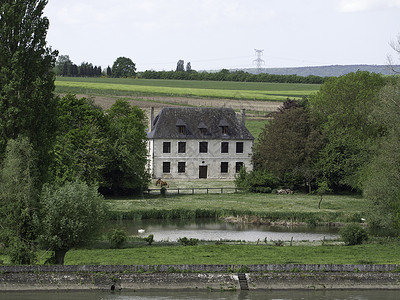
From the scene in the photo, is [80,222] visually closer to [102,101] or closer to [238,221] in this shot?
[238,221]

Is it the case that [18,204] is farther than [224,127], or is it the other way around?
[224,127]

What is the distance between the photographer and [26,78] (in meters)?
31.5

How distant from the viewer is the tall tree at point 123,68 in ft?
564

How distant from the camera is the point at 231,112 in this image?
7300cm

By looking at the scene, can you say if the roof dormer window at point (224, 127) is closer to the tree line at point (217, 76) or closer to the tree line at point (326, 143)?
the tree line at point (326, 143)

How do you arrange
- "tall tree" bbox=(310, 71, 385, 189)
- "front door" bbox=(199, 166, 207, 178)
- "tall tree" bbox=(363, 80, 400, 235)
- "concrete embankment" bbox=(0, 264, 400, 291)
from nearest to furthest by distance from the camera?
"concrete embankment" bbox=(0, 264, 400, 291)
"tall tree" bbox=(363, 80, 400, 235)
"tall tree" bbox=(310, 71, 385, 189)
"front door" bbox=(199, 166, 207, 178)

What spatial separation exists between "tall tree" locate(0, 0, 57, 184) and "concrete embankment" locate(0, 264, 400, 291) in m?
6.37

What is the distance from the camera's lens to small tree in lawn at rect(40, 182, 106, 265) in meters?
28.1

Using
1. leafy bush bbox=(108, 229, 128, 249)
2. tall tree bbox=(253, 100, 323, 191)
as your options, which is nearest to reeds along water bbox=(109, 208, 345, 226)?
leafy bush bbox=(108, 229, 128, 249)

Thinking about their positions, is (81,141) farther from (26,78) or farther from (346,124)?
(346,124)

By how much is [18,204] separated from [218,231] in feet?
58.3

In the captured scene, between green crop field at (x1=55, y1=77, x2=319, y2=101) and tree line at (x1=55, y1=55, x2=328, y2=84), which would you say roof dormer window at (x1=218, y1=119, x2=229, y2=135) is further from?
tree line at (x1=55, y1=55, x2=328, y2=84)

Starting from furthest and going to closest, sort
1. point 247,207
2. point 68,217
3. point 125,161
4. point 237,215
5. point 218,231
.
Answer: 1. point 125,161
2. point 247,207
3. point 237,215
4. point 218,231
5. point 68,217

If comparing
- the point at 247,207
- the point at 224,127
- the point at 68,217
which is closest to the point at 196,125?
the point at 224,127
